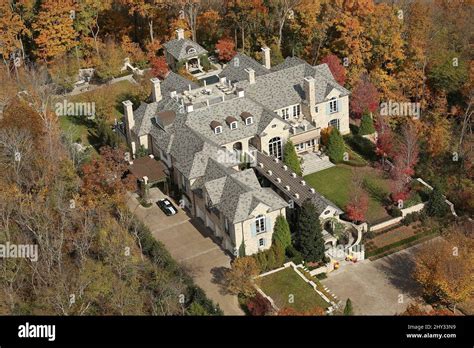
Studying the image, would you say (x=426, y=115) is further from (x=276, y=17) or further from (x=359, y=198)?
(x=276, y=17)

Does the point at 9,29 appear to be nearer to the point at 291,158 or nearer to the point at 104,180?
the point at 104,180

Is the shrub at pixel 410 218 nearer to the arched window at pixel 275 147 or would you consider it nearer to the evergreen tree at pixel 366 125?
the evergreen tree at pixel 366 125

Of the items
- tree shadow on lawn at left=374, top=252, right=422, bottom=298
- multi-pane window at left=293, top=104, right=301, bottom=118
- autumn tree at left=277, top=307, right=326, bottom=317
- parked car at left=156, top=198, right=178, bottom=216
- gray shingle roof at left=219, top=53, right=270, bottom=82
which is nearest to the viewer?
autumn tree at left=277, top=307, right=326, bottom=317

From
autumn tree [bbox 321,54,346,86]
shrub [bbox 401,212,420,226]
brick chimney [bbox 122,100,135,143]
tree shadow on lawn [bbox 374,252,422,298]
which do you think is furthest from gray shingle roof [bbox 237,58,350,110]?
tree shadow on lawn [bbox 374,252,422,298]

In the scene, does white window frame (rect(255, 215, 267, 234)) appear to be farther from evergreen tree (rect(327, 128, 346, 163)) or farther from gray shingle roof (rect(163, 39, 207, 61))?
gray shingle roof (rect(163, 39, 207, 61))

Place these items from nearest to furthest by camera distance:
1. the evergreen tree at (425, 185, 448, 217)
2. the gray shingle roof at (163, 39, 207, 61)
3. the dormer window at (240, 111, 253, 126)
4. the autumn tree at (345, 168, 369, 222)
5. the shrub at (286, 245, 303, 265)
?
the shrub at (286, 245, 303, 265) < the autumn tree at (345, 168, 369, 222) < the evergreen tree at (425, 185, 448, 217) < the dormer window at (240, 111, 253, 126) < the gray shingle roof at (163, 39, 207, 61)
